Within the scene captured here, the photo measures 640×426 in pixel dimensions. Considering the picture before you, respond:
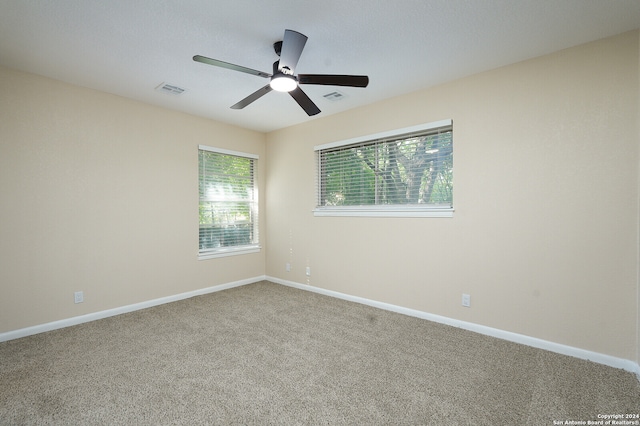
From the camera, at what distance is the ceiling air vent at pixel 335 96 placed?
3.37 m

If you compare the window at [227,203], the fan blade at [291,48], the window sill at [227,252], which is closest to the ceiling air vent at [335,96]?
the fan blade at [291,48]

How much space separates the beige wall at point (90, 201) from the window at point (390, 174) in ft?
6.01

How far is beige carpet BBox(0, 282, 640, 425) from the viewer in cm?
175

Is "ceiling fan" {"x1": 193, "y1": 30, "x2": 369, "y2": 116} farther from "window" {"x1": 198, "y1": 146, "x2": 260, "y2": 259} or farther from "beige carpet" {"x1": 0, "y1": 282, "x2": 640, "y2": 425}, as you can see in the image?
"window" {"x1": 198, "y1": 146, "x2": 260, "y2": 259}

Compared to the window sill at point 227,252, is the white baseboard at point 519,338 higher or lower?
lower

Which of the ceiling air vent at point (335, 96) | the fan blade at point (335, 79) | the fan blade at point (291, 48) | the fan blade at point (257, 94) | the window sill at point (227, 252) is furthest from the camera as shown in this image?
the window sill at point (227, 252)

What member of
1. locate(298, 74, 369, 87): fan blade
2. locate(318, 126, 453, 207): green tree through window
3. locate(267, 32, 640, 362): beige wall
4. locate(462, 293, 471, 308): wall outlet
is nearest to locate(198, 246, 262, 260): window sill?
locate(318, 126, 453, 207): green tree through window

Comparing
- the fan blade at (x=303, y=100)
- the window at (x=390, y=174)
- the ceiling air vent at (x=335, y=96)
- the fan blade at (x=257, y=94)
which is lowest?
the window at (x=390, y=174)

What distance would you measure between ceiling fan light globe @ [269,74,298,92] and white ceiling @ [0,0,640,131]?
1.17ft

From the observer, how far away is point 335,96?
136 inches

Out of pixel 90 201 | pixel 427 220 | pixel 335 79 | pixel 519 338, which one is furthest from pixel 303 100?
pixel 519 338

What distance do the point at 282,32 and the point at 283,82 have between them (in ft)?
1.23

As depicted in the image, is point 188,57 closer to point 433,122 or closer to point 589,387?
point 433,122

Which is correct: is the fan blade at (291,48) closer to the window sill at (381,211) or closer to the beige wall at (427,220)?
the beige wall at (427,220)
